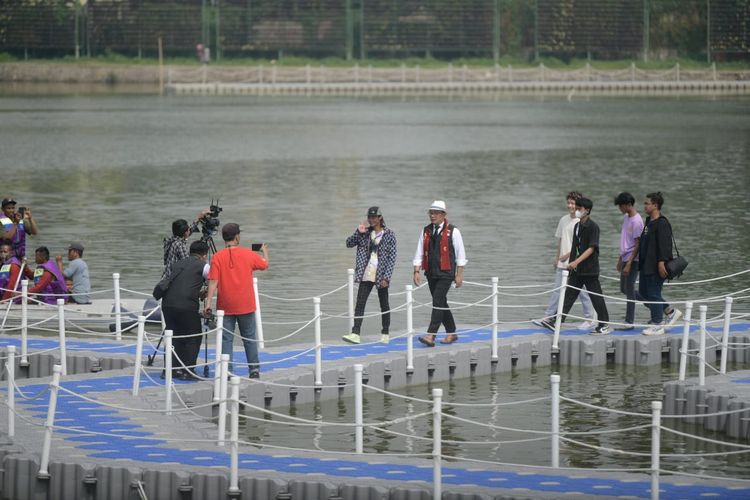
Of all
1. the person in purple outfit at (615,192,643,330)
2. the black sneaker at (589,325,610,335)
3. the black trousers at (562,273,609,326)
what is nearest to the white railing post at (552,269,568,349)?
the black trousers at (562,273,609,326)

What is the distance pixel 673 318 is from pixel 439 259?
3.47 m

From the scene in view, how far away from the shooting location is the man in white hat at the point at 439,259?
1897 cm

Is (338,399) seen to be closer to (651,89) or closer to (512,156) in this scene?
(512,156)

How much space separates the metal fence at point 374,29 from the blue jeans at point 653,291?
114m

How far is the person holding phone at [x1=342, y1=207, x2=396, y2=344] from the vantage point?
19312 mm

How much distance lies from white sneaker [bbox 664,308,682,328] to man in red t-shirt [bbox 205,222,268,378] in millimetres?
5778

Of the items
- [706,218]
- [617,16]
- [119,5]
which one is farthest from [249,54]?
[706,218]

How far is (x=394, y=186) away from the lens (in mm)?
49906

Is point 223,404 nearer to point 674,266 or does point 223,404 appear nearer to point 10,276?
point 674,266

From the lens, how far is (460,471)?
530 inches

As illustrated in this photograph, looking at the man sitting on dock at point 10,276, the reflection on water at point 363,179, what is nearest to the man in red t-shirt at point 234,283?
the reflection on water at point 363,179

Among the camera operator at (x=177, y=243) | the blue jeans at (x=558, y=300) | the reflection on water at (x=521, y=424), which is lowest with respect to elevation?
the reflection on water at (x=521, y=424)

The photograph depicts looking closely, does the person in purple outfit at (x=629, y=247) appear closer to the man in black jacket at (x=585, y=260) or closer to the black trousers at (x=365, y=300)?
the man in black jacket at (x=585, y=260)

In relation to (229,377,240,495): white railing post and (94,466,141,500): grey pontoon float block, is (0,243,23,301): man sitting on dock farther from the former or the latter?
(229,377,240,495): white railing post
